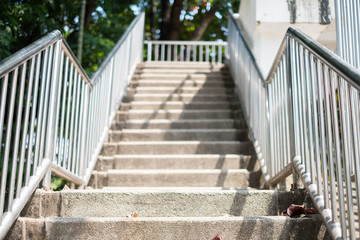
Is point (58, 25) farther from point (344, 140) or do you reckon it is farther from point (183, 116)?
point (344, 140)

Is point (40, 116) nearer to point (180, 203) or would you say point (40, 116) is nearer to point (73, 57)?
point (73, 57)

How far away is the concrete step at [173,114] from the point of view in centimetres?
430

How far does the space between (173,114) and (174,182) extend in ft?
4.67

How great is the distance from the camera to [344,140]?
1463 mm

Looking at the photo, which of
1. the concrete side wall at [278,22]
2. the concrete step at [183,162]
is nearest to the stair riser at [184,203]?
the concrete side wall at [278,22]

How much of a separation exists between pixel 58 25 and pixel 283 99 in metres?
2.73

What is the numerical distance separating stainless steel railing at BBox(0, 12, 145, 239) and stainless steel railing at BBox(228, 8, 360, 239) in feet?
4.17

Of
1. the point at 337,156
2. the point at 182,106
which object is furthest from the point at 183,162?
the point at 337,156

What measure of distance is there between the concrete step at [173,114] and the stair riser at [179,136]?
515 mm

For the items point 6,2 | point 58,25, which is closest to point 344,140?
point 6,2

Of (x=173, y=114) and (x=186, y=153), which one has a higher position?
(x=173, y=114)

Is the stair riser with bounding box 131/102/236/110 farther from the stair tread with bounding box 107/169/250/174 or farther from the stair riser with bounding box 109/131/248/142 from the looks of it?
the stair tread with bounding box 107/169/250/174

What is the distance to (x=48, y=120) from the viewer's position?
1.99 meters

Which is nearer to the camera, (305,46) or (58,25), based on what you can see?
(305,46)
